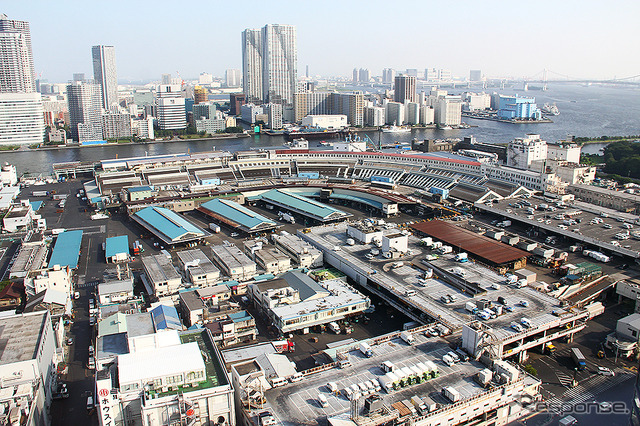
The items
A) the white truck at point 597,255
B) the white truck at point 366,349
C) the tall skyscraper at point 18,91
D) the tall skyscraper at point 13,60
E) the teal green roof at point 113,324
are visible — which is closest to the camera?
the white truck at point 366,349

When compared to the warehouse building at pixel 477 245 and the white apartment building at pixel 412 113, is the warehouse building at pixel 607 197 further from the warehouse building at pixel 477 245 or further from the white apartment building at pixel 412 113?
the white apartment building at pixel 412 113

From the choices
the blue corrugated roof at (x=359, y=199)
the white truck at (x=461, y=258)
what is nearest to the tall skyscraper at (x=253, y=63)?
the blue corrugated roof at (x=359, y=199)

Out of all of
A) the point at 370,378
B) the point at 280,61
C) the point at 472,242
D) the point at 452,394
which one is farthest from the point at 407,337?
the point at 280,61

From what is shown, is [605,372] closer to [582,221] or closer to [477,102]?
[582,221]

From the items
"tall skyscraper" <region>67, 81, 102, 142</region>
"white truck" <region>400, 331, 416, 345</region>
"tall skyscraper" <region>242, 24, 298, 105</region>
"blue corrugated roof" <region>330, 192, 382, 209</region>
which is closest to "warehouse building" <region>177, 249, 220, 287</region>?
"white truck" <region>400, 331, 416, 345</region>

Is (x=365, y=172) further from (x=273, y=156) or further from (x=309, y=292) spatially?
(x=309, y=292)

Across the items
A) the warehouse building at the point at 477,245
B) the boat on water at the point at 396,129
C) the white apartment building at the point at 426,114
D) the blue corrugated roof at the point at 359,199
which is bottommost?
the warehouse building at the point at 477,245
